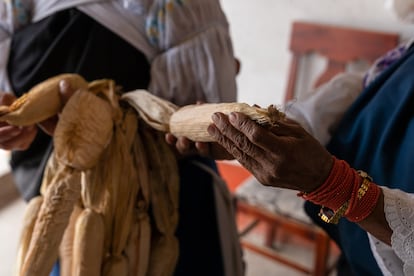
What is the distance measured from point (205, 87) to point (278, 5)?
102 centimetres

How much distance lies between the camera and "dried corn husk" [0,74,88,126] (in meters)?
0.51

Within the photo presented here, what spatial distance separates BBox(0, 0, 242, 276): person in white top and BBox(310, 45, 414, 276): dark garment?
0.69 ft

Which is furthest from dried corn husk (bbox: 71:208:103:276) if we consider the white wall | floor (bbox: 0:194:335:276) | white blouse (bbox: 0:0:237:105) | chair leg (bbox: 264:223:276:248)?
chair leg (bbox: 264:223:276:248)

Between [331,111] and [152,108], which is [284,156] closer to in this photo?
[152,108]

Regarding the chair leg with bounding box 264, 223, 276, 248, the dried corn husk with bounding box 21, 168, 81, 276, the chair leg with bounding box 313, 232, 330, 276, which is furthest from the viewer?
the chair leg with bounding box 264, 223, 276, 248

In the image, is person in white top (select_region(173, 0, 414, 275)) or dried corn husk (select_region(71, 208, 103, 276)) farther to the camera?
dried corn husk (select_region(71, 208, 103, 276))

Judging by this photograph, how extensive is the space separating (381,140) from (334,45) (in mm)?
1025

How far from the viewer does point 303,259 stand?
5.75 ft

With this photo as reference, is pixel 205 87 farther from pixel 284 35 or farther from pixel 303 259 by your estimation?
pixel 303 259

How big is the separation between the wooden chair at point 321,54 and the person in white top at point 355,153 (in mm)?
732

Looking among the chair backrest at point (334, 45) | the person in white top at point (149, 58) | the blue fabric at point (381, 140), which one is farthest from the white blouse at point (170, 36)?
the chair backrest at point (334, 45)

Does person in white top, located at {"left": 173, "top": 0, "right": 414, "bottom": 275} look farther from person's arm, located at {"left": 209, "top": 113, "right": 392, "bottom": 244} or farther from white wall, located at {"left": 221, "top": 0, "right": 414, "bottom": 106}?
white wall, located at {"left": 221, "top": 0, "right": 414, "bottom": 106}

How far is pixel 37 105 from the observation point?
0.53 metres

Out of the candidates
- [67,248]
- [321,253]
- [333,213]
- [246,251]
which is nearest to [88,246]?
[67,248]
